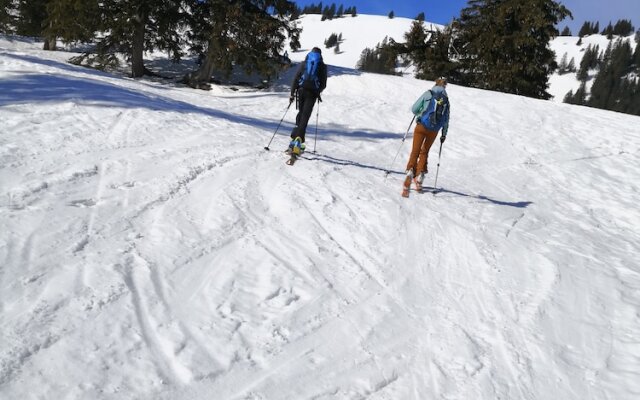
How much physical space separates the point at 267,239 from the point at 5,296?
8.29 feet

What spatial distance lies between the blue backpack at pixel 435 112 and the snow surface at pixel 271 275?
1.33 metres

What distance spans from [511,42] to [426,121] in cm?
2151

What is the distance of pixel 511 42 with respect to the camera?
81.9ft

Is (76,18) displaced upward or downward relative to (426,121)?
upward

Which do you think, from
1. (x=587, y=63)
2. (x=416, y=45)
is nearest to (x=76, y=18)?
(x=416, y=45)

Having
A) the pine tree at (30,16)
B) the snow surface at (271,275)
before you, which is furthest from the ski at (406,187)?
the pine tree at (30,16)

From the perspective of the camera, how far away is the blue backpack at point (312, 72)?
7.91 meters

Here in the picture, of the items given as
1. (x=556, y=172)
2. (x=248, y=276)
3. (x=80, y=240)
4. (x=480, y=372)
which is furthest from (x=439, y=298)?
(x=556, y=172)

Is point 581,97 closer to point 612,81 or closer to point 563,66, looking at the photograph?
point 612,81

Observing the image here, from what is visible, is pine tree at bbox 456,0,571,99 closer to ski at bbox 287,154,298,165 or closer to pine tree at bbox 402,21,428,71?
pine tree at bbox 402,21,428,71

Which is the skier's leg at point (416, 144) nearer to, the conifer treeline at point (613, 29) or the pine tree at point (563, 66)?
the pine tree at point (563, 66)

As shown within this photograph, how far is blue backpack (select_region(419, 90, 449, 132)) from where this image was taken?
24.1ft

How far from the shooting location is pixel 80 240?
407cm

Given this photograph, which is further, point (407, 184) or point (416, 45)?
point (416, 45)
